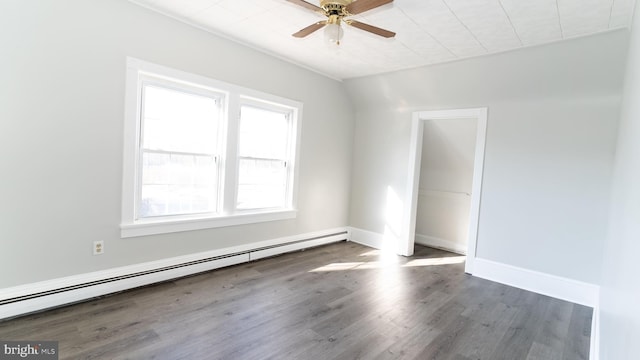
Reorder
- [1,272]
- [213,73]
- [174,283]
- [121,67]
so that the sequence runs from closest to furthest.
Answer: [1,272], [121,67], [174,283], [213,73]

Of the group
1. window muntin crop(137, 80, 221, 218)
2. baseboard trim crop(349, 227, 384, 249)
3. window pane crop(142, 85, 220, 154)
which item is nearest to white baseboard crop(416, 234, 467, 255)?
baseboard trim crop(349, 227, 384, 249)

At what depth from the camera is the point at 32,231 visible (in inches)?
97.7

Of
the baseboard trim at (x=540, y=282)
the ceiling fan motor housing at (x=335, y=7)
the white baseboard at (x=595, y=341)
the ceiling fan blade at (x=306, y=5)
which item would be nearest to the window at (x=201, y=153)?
the ceiling fan blade at (x=306, y=5)

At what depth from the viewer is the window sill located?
3.02 metres

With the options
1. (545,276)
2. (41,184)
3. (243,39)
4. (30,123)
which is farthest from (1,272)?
(545,276)

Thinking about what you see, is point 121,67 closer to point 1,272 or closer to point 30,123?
point 30,123

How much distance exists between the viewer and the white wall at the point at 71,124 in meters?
2.37

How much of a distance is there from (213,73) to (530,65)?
3480 mm

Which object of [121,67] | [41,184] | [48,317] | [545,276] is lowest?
[48,317]

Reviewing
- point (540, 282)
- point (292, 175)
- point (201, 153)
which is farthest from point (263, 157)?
point (540, 282)

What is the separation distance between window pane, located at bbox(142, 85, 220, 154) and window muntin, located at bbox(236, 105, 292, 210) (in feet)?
1.36

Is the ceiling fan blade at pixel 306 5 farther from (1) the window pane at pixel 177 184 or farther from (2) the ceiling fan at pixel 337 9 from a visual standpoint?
(1) the window pane at pixel 177 184

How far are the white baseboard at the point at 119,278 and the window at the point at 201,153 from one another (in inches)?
13.5

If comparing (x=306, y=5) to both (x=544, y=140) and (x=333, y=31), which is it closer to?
(x=333, y=31)
